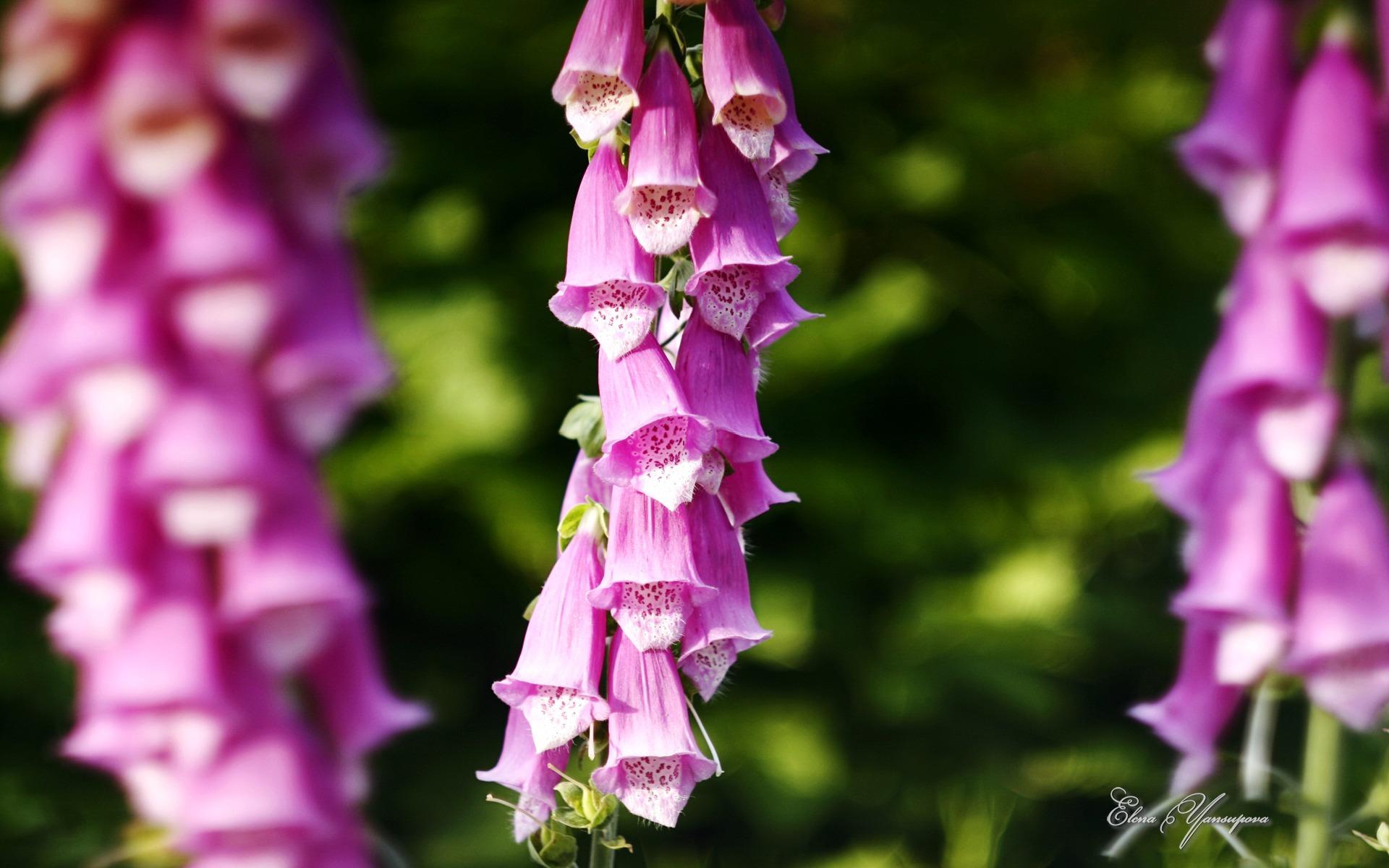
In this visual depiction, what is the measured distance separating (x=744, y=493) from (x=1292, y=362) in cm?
24

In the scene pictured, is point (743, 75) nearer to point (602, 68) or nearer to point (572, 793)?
point (602, 68)

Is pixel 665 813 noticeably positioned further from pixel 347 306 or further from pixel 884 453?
pixel 884 453

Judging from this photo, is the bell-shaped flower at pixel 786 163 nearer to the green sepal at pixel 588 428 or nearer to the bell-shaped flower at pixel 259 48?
the green sepal at pixel 588 428

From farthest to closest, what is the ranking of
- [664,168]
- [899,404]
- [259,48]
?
[899,404] → [664,168] → [259,48]

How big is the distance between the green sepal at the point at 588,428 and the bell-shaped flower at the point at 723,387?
38mm

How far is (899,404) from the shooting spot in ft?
5.20

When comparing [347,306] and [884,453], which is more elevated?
[884,453]

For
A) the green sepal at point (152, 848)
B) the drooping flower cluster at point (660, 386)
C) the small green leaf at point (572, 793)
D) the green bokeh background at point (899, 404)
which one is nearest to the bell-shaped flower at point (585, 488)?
the drooping flower cluster at point (660, 386)

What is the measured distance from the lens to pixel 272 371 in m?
0.25

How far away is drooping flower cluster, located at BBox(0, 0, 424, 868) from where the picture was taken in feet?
0.79

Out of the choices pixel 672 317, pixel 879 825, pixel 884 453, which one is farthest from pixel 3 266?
pixel 879 825

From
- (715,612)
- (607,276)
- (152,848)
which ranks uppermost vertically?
(607,276)

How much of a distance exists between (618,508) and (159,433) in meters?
0.25

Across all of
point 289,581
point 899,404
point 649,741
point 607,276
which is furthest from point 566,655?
point 899,404
